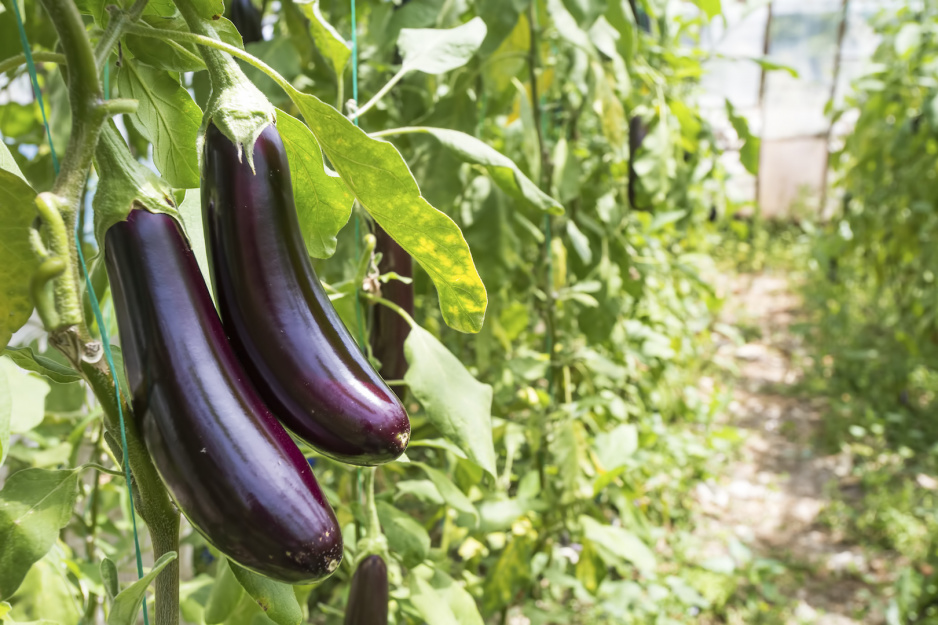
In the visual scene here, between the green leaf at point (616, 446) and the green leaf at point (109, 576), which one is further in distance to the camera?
the green leaf at point (616, 446)

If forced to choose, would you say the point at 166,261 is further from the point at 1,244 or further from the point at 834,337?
the point at 834,337

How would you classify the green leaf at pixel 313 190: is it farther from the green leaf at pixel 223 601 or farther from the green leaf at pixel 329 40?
the green leaf at pixel 223 601

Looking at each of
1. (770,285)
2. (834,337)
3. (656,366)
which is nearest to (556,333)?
(656,366)

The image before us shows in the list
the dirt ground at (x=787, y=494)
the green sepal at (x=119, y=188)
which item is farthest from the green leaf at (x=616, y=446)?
the dirt ground at (x=787, y=494)

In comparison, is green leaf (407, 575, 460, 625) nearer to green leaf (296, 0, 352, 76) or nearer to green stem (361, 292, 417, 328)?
green stem (361, 292, 417, 328)

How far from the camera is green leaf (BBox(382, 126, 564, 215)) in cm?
60

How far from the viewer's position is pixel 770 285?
4562 mm

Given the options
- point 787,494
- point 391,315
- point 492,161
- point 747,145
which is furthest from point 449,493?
point 787,494

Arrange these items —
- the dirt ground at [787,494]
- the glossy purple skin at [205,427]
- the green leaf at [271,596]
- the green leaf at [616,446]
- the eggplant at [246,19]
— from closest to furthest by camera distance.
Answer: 1. the glossy purple skin at [205,427]
2. the green leaf at [271,596]
3. the eggplant at [246,19]
4. the green leaf at [616,446]
5. the dirt ground at [787,494]

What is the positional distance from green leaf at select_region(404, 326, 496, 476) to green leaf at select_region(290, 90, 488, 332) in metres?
0.17

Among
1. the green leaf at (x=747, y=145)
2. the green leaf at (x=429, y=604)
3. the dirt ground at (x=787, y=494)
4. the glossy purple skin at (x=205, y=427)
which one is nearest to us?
the glossy purple skin at (x=205, y=427)

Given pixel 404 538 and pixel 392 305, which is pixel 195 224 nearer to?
pixel 392 305

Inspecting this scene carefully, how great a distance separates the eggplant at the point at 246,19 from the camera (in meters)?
1.00

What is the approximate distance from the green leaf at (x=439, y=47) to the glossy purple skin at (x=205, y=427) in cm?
35
